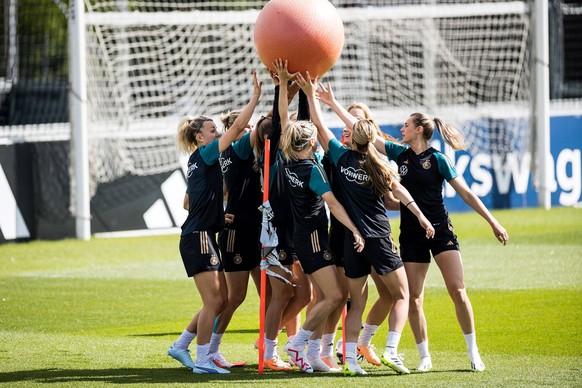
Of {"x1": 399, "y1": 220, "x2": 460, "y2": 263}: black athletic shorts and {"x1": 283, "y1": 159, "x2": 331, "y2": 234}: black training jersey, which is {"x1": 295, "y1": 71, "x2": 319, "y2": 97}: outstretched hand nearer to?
{"x1": 283, "y1": 159, "x2": 331, "y2": 234}: black training jersey

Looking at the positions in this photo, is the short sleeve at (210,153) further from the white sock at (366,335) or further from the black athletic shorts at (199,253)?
the white sock at (366,335)

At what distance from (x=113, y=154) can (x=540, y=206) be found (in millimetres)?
8811

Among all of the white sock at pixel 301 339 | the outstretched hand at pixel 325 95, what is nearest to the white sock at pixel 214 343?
the white sock at pixel 301 339

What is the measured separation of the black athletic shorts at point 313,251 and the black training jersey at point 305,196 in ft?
0.18

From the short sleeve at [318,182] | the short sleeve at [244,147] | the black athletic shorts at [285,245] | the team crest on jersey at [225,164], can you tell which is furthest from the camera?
the team crest on jersey at [225,164]

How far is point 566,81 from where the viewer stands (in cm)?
2895

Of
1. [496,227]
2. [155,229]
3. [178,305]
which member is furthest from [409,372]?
[155,229]

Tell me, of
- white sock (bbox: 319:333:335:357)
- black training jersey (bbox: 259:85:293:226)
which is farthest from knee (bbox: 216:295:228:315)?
white sock (bbox: 319:333:335:357)

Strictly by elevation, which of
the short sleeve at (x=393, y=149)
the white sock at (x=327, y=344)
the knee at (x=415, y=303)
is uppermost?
the short sleeve at (x=393, y=149)

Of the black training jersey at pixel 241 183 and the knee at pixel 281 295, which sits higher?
the black training jersey at pixel 241 183

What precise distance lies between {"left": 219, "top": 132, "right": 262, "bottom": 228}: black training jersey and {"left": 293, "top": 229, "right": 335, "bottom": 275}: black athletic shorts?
0.76 m

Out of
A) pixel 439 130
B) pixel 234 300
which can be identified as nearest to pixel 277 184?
pixel 234 300

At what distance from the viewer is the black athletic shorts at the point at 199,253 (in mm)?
8041

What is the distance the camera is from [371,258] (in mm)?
7867
